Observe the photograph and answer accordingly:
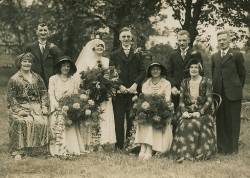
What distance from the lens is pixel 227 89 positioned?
9305mm

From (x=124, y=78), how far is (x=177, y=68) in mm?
999

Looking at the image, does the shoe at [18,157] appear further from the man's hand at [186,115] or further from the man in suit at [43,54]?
the man's hand at [186,115]

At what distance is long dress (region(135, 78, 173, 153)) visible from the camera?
8898 mm

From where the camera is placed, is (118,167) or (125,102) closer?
(118,167)

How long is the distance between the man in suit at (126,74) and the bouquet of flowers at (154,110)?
0.51m

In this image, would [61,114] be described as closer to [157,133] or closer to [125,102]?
[125,102]

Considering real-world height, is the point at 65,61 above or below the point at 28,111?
above

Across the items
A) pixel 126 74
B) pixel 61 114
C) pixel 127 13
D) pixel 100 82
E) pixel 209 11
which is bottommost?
pixel 61 114

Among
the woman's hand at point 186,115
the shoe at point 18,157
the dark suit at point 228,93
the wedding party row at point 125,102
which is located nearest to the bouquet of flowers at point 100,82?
the wedding party row at point 125,102

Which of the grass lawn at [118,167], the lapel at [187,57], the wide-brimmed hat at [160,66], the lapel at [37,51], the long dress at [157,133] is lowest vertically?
the grass lawn at [118,167]

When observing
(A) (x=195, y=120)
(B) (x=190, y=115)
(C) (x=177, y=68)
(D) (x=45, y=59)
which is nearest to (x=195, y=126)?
(A) (x=195, y=120)

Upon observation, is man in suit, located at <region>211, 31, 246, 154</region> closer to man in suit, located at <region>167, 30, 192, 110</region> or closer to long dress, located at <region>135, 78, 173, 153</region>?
man in suit, located at <region>167, 30, 192, 110</region>

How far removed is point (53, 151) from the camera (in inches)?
351

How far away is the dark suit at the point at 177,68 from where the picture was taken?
9.24 metres
